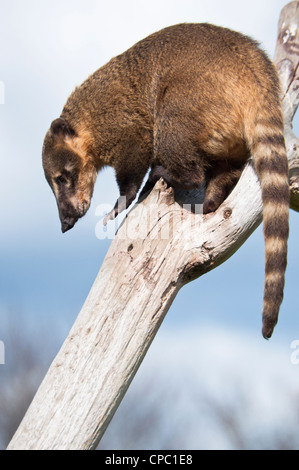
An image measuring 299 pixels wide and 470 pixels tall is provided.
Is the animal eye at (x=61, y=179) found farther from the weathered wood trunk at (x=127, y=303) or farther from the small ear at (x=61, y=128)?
the weathered wood trunk at (x=127, y=303)

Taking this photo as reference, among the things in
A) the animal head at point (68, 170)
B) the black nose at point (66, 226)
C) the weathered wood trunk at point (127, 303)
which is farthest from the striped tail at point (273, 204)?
the black nose at point (66, 226)

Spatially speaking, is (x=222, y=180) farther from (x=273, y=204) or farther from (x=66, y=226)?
(x=66, y=226)

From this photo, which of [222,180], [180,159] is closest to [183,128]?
[180,159]

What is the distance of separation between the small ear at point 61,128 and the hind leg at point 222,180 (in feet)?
5.86

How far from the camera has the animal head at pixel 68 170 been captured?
20.3ft

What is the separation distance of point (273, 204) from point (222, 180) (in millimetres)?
894

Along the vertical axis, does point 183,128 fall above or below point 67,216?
above

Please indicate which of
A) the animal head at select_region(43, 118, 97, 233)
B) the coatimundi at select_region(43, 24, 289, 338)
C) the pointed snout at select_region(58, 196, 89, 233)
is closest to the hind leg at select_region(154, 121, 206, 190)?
the coatimundi at select_region(43, 24, 289, 338)

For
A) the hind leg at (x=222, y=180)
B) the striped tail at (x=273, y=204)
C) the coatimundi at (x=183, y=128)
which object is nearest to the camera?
the striped tail at (x=273, y=204)

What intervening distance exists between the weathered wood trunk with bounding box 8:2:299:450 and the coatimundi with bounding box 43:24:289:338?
31 cm

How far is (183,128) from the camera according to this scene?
506 cm

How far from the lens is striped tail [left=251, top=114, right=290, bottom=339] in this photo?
13.9ft

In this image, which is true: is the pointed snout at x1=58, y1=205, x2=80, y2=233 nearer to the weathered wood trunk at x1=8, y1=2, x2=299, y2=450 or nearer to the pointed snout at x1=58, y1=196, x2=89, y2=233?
the pointed snout at x1=58, y1=196, x2=89, y2=233

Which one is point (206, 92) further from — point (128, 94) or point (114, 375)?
point (114, 375)
